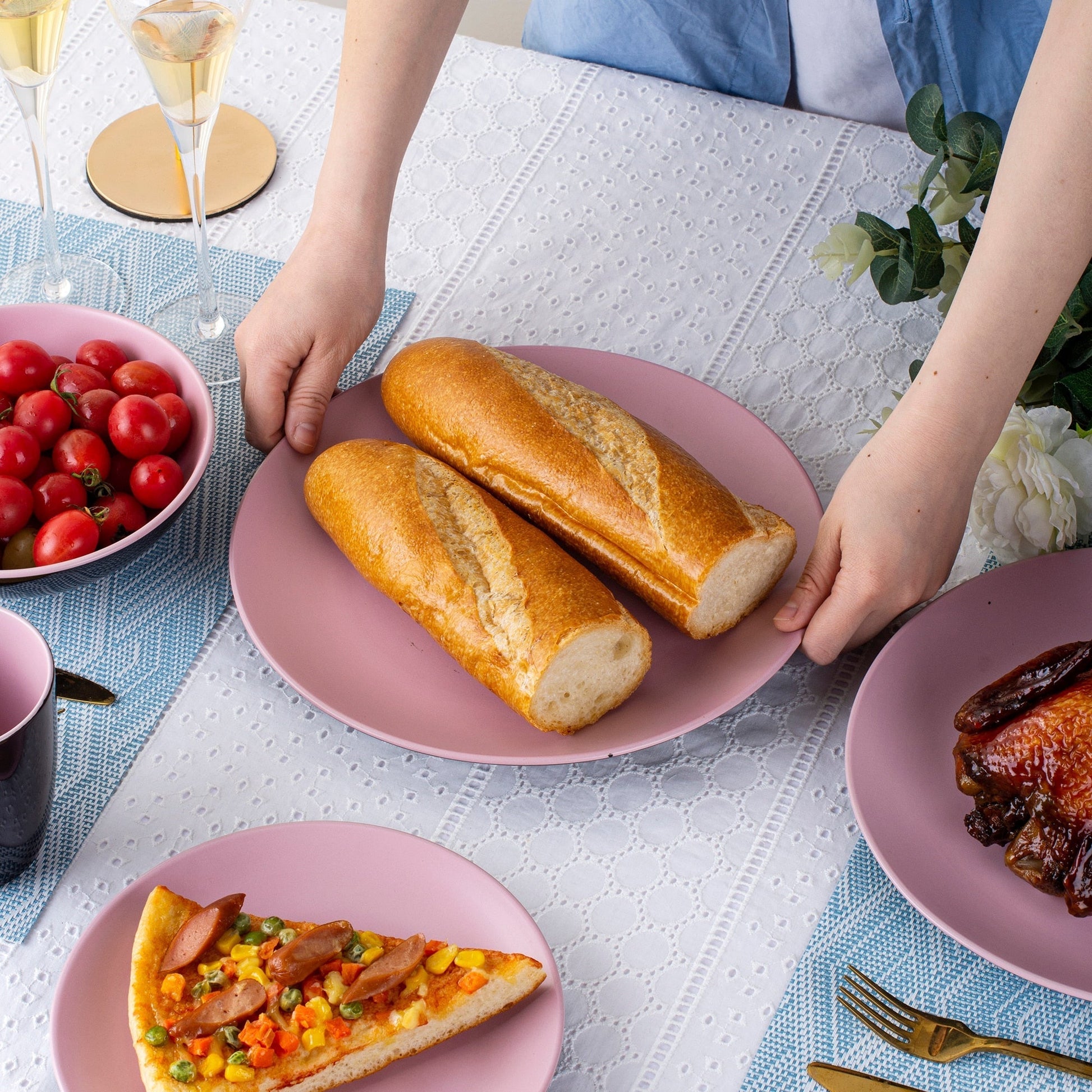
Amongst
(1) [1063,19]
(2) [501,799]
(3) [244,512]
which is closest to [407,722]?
(2) [501,799]

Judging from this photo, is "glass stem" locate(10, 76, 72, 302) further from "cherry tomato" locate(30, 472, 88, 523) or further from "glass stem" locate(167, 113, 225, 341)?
"cherry tomato" locate(30, 472, 88, 523)

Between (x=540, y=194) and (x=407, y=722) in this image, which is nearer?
(x=407, y=722)

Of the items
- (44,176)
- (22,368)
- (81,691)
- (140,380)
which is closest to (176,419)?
(140,380)

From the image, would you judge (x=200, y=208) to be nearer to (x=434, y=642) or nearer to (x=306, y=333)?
(x=306, y=333)

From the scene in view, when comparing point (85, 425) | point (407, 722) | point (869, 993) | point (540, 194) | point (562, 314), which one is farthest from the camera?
point (540, 194)

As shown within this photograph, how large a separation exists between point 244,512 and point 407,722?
32cm

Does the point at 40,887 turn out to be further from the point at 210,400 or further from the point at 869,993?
the point at 869,993

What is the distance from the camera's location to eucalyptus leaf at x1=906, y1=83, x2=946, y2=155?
4.42 ft

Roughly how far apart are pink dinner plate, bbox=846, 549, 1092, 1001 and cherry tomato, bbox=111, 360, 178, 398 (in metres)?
0.79

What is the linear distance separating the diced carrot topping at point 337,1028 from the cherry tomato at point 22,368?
730mm

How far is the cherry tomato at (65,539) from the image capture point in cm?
114

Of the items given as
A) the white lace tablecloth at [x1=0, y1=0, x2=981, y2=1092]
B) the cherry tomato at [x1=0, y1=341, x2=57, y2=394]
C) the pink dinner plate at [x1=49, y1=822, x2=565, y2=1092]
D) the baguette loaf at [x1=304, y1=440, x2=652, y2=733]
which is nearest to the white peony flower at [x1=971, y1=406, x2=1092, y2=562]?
the white lace tablecloth at [x1=0, y1=0, x2=981, y2=1092]

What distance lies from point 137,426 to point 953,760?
86 centimetres

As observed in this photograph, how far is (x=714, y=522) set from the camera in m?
1.22
